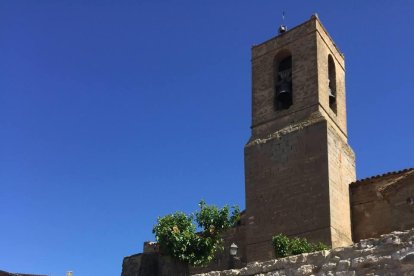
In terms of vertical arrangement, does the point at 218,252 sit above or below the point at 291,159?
below

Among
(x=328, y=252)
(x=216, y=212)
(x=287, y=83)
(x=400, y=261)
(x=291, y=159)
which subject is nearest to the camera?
(x=400, y=261)

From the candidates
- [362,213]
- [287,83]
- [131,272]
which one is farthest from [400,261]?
[131,272]

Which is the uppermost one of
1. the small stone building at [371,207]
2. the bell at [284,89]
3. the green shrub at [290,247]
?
the bell at [284,89]

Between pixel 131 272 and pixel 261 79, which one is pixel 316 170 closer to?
pixel 261 79

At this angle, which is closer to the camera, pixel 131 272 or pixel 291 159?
pixel 291 159

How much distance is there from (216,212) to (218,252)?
4246 millimetres

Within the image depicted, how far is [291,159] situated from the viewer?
850 inches

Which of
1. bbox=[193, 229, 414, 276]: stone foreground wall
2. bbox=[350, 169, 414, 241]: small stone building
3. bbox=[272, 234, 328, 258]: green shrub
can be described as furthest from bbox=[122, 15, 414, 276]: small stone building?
bbox=[193, 229, 414, 276]: stone foreground wall

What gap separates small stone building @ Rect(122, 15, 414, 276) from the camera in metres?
20.6

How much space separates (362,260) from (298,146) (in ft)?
47.6

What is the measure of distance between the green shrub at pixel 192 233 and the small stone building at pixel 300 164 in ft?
3.23

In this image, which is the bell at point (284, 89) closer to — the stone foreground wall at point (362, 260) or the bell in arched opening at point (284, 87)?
the bell in arched opening at point (284, 87)

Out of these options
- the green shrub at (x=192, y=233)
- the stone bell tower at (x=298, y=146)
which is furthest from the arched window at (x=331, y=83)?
the green shrub at (x=192, y=233)

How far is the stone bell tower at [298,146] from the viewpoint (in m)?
20.6
